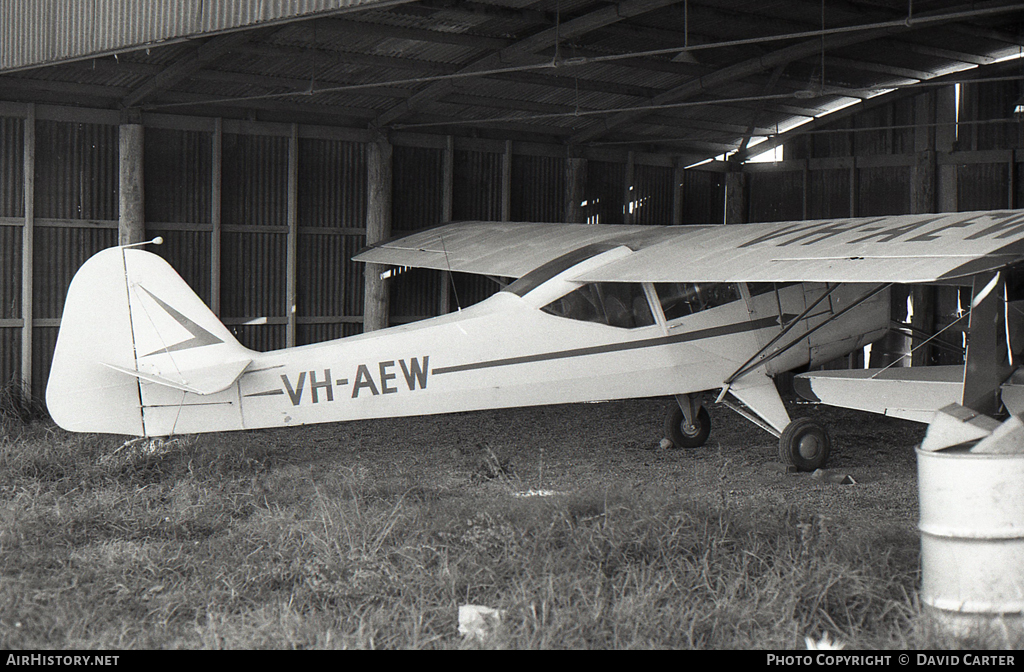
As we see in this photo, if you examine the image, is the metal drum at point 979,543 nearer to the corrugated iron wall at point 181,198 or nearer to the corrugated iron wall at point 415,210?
the corrugated iron wall at point 181,198

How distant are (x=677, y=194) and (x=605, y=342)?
7484 millimetres

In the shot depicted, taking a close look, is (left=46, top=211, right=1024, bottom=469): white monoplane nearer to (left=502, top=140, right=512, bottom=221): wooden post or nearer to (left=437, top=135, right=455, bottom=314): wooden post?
(left=437, top=135, right=455, bottom=314): wooden post

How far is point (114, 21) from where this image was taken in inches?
293

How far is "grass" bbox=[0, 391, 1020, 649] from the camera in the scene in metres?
3.90

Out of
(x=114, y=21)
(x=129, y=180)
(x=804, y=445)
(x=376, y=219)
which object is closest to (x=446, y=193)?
(x=376, y=219)

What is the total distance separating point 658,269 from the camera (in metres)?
7.46

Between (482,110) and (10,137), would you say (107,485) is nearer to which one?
(10,137)

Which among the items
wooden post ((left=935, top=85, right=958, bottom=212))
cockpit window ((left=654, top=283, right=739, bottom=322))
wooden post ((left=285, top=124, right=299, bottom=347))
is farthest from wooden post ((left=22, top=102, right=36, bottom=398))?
wooden post ((left=935, top=85, right=958, bottom=212))

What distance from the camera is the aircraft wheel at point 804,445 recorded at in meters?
7.65

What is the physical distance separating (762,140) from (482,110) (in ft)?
17.6

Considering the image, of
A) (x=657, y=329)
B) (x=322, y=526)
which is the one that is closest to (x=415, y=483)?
(x=322, y=526)

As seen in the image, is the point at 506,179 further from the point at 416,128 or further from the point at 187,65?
the point at 187,65

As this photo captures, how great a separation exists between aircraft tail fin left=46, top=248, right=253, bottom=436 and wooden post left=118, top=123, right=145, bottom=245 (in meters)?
3.43

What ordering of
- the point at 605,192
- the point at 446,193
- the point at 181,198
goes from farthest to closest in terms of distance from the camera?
the point at 605,192
the point at 446,193
the point at 181,198
